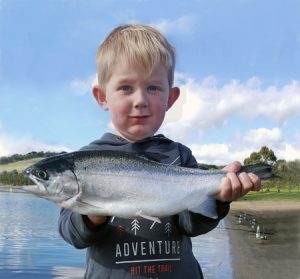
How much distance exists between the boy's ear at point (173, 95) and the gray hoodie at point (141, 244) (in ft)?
1.83

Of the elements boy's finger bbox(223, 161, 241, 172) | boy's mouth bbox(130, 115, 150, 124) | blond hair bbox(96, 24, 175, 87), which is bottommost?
boy's finger bbox(223, 161, 241, 172)

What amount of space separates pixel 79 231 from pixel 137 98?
1.03 meters

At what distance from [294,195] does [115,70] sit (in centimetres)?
8357

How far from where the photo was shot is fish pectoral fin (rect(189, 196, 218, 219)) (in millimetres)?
3681

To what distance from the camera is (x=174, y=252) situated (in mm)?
3863

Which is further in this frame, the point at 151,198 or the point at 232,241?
the point at 232,241

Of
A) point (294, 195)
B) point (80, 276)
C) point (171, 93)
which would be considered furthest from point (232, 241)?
point (294, 195)

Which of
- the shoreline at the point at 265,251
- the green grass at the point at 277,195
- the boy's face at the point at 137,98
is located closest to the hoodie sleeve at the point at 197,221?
the boy's face at the point at 137,98

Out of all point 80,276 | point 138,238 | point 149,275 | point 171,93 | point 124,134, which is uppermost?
point 171,93

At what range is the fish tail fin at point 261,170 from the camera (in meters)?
3.63

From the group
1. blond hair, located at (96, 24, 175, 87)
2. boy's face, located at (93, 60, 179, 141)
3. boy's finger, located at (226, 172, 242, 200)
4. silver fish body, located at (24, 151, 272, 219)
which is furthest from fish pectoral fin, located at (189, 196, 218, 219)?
blond hair, located at (96, 24, 175, 87)

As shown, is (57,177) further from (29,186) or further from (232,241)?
(232,241)

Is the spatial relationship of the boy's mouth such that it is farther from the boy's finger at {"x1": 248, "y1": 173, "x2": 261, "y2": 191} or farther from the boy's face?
the boy's finger at {"x1": 248, "y1": 173, "x2": 261, "y2": 191}

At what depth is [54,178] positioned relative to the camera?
3.49 m
